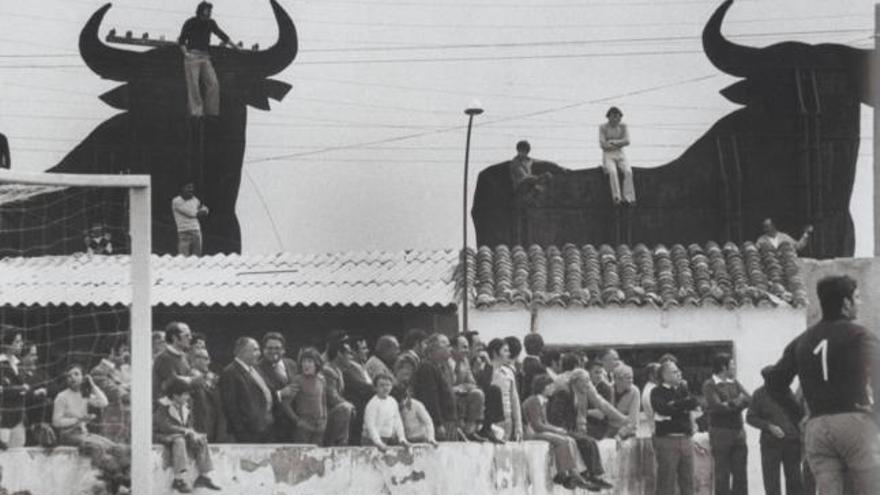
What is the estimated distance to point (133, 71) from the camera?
32.9 meters

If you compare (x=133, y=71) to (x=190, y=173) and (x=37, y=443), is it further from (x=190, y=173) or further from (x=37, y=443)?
(x=37, y=443)

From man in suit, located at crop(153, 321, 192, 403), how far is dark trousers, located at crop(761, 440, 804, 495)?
5.95m

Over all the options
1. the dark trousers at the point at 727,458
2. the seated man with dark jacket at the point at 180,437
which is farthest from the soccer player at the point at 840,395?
the dark trousers at the point at 727,458

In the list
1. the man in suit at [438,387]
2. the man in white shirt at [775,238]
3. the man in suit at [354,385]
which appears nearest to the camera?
the man in suit at [438,387]

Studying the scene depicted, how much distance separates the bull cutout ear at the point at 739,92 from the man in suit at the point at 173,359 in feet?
63.3

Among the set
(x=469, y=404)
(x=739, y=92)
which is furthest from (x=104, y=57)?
(x=469, y=404)

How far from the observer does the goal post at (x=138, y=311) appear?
13633 mm

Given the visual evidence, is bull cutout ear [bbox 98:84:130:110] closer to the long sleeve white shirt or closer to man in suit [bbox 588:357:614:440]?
man in suit [bbox 588:357:614:440]

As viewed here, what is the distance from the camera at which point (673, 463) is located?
18.0 m

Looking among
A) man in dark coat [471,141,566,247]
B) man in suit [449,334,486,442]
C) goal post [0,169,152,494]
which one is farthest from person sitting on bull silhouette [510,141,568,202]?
goal post [0,169,152,494]

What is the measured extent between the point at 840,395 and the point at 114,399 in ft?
23.7

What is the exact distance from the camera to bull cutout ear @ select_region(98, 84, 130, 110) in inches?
1303

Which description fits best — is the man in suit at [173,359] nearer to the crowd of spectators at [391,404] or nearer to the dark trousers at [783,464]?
the crowd of spectators at [391,404]

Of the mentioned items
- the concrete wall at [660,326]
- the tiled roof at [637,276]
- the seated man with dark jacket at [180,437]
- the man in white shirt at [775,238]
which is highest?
the man in white shirt at [775,238]
